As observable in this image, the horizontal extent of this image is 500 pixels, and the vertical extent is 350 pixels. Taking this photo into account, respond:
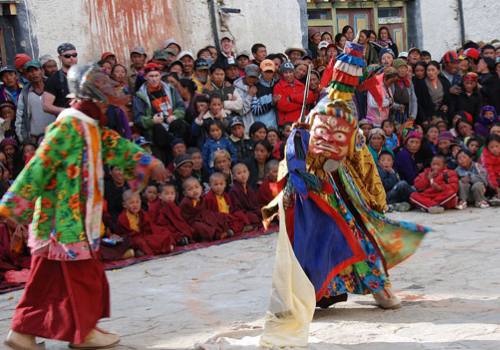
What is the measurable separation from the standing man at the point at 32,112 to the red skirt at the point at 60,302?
4.34 meters

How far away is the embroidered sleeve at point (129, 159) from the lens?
4.86 m

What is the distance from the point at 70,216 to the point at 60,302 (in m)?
0.45

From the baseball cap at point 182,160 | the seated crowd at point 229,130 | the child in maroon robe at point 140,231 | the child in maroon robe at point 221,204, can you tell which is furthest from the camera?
the baseball cap at point 182,160

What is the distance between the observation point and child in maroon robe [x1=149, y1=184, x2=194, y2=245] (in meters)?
Result: 8.54

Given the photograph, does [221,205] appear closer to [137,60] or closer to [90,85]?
[137,60]

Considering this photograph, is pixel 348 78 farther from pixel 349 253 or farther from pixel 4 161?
pixel 4 161

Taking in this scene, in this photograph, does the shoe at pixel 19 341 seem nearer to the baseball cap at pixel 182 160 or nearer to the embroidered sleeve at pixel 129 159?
the embroidered sleeve at pixel 129 159

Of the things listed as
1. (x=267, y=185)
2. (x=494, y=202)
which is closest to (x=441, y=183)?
(x=494, y=202)

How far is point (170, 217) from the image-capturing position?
8641mm

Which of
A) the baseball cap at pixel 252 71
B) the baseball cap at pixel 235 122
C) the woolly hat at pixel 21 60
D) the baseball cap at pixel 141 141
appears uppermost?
the woolly hat at pixel 21 60

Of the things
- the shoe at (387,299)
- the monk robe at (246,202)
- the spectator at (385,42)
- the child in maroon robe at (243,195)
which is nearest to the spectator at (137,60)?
the child in maroon robe at (243,195)

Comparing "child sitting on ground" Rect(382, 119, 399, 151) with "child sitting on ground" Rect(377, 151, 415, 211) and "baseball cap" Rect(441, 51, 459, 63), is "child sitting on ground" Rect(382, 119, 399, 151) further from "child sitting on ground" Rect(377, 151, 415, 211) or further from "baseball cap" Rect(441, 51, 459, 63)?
"baseball cap" Rect(441, 51, 459, 63)

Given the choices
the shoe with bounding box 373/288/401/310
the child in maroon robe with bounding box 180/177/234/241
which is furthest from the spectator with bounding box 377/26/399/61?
the shoe with bounding box 373/288/401/310

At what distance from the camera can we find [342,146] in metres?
5.06
